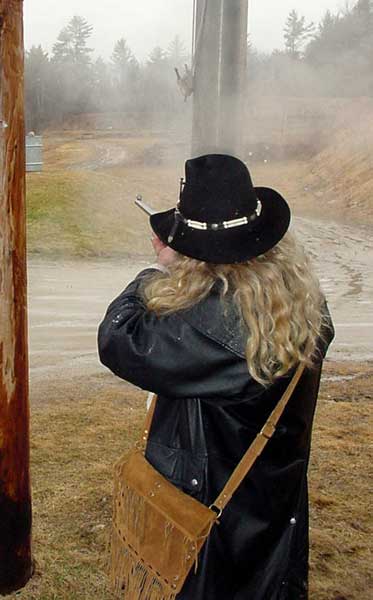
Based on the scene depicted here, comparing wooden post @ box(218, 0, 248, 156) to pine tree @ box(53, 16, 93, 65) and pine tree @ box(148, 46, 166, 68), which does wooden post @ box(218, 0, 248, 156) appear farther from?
pine tree @ box(53, 16, 93, 65)

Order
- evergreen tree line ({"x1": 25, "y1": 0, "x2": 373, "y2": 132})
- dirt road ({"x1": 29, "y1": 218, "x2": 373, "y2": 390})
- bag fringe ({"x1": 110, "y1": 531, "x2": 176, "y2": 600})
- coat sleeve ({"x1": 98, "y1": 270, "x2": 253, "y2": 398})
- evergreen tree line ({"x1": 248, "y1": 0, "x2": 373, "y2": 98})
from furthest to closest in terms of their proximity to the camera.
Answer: evergreen tree line ({"x1": 248, "y1": 0, "x2": 373, "y2": 98}) → evergreen tree line ({"x1": 25, "y1": 0, "x2": 373, "y2": 132}) → dirt road ({"x1": 29, "y1": 218, "x2": 373, "y2": 390}) → bag fringe ({"x1": 110, "y1": 531, "x2": 176, "y2": 600}) → coat sleeve ({"x1": 98, "y1": 270, "x2": 253, "y2": 398})

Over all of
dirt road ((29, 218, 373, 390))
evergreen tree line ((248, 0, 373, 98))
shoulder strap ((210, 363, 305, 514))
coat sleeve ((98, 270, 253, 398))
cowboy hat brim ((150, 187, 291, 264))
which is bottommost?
dirt road ((29, 218, 373, 390))

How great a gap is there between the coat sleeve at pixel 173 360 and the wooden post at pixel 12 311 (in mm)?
730

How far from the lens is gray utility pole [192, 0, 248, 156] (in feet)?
8.60

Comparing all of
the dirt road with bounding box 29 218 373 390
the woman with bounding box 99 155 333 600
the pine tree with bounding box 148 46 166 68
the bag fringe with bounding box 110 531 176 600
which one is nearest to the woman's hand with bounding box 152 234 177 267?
the woman with bounding box 99 155 333 600

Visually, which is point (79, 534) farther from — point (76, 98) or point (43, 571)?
point (76, 98)

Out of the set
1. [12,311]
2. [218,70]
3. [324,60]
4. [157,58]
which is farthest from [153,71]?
[12,311]

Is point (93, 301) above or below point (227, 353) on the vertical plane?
below

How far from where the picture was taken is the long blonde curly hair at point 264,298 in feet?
4.42

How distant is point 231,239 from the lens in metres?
1.37

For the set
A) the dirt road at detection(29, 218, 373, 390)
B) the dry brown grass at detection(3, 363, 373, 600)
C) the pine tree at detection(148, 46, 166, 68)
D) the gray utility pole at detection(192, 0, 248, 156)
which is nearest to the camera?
the dry brown grass at detection(3, 363, 373, 600)

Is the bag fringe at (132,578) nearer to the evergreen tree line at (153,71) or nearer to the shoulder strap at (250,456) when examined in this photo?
the shoulder strap at (250,456)

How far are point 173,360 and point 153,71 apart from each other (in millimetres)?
10711

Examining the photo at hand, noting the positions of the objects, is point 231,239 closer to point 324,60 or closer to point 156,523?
point 156,523
